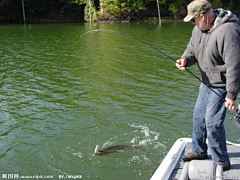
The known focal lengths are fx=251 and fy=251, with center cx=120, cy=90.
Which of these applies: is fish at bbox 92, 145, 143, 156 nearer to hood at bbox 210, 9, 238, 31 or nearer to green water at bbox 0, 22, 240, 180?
green water at bbox 0, 22, 240, 180

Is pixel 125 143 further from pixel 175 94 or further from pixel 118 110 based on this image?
pixel 175 94

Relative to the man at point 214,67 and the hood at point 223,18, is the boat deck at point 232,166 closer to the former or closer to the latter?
the man at point 214,67

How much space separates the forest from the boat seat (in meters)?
50.1

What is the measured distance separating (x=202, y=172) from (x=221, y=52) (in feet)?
5.09

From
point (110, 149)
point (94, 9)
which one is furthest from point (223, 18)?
point (94, 9)

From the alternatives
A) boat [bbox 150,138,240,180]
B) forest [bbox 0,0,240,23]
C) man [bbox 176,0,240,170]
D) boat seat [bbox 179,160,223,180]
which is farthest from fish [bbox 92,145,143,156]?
forest [bbox 0,0,240,23]

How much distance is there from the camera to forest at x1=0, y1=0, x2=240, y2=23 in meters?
54.4

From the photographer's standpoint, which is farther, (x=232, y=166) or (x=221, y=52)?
(x=232, y=166)

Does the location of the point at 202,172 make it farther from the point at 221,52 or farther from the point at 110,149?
the point at 110,149

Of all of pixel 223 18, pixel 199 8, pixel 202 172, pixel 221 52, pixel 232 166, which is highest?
pixel 199 8

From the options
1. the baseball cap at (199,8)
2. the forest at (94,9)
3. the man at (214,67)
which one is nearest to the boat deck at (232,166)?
the man at (214,67)

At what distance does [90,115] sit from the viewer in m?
7.77

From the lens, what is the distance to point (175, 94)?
9.30 m

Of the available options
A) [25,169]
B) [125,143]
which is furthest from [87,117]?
[25,169]
